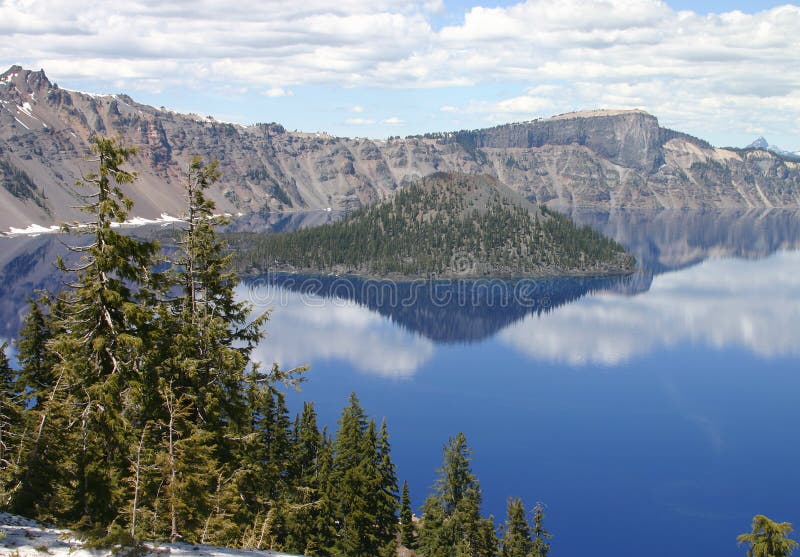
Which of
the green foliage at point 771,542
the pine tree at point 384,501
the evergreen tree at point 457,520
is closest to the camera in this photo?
the green foliage at point 771,542

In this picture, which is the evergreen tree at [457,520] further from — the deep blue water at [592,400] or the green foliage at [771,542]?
the green foliage at [771,542]

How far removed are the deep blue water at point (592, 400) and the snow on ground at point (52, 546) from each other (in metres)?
47.8

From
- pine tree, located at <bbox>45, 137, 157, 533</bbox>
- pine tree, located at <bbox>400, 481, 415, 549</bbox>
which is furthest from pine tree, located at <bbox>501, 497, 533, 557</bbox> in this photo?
pine tree, located at <bbox>45, 137, 157, 533</bbox>

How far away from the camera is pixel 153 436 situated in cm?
2889

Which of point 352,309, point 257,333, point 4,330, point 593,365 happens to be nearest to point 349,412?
point 257,333

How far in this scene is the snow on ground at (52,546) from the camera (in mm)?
21734

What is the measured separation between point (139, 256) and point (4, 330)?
130462mm

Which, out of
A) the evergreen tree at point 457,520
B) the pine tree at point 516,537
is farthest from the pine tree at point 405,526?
the pine tree at point 516,537

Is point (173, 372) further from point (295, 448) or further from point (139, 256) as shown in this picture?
point (295, 448)

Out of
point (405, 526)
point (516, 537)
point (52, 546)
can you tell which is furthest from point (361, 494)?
point (52, 546)

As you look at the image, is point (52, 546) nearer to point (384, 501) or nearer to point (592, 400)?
point (384, 501)

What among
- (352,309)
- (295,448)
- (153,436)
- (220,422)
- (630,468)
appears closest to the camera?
(153,436)

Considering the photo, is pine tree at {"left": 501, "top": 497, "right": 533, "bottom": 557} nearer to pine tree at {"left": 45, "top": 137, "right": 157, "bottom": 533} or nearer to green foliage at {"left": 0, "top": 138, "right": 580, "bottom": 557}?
green foliage at {"left": 0, "top": 138, "right": 580, "bottom": 557}

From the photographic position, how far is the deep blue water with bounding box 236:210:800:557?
7381cm
